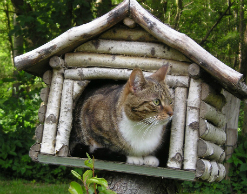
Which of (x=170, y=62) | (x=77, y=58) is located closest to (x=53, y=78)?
(x=77, y=58)

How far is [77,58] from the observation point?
3.80m

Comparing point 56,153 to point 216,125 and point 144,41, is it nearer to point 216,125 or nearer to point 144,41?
point 144,41

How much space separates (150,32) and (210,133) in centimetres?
124

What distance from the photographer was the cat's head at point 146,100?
3.16 meters

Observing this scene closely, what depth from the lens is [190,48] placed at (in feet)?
10.6

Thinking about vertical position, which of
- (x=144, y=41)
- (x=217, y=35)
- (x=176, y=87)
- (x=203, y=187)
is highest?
(x=217, y=35)

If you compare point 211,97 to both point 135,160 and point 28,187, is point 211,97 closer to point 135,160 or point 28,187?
point 135,160

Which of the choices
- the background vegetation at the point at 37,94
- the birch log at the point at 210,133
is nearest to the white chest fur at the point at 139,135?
the birch log at the point at 210,133

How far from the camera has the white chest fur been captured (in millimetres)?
3348

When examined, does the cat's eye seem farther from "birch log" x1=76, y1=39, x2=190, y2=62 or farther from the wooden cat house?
"birch log" x1=76, y1=39, x2=190, y2=62

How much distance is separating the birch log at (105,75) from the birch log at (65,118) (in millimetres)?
99

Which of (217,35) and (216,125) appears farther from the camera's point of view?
(217,35)

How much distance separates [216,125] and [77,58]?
1.81 m

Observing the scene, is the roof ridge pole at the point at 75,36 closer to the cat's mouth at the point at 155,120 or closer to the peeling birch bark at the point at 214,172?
the cat's mouth at the point at 155,120
